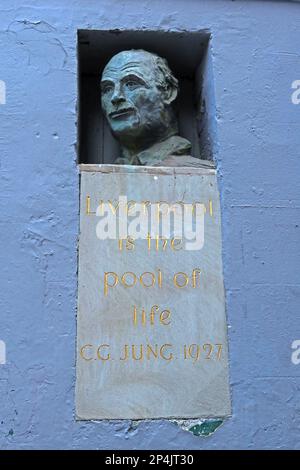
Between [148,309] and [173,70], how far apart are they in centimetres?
173

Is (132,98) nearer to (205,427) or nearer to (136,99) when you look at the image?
(136,99)

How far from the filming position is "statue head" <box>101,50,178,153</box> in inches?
156

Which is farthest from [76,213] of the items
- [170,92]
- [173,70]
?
[173,70]

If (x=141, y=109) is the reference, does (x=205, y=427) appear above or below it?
below

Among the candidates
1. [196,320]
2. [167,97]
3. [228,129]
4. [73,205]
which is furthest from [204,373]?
[167,97]

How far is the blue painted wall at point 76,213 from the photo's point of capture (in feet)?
→ 11.1

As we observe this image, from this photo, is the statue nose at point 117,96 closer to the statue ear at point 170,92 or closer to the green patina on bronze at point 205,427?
the statue ear at point 170,92

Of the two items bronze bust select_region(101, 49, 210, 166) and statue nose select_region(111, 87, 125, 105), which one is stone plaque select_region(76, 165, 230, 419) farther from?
statue nose select_region(111, 87, 125, 105)

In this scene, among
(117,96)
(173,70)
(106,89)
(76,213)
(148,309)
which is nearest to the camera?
(148,309)

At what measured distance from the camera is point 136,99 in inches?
156

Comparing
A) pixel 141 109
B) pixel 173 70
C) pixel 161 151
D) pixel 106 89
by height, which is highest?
pixel 173 70

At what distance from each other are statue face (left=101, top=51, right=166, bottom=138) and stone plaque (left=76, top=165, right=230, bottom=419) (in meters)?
0.35

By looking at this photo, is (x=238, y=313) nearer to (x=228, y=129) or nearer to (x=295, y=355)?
(x=295, y=355)
